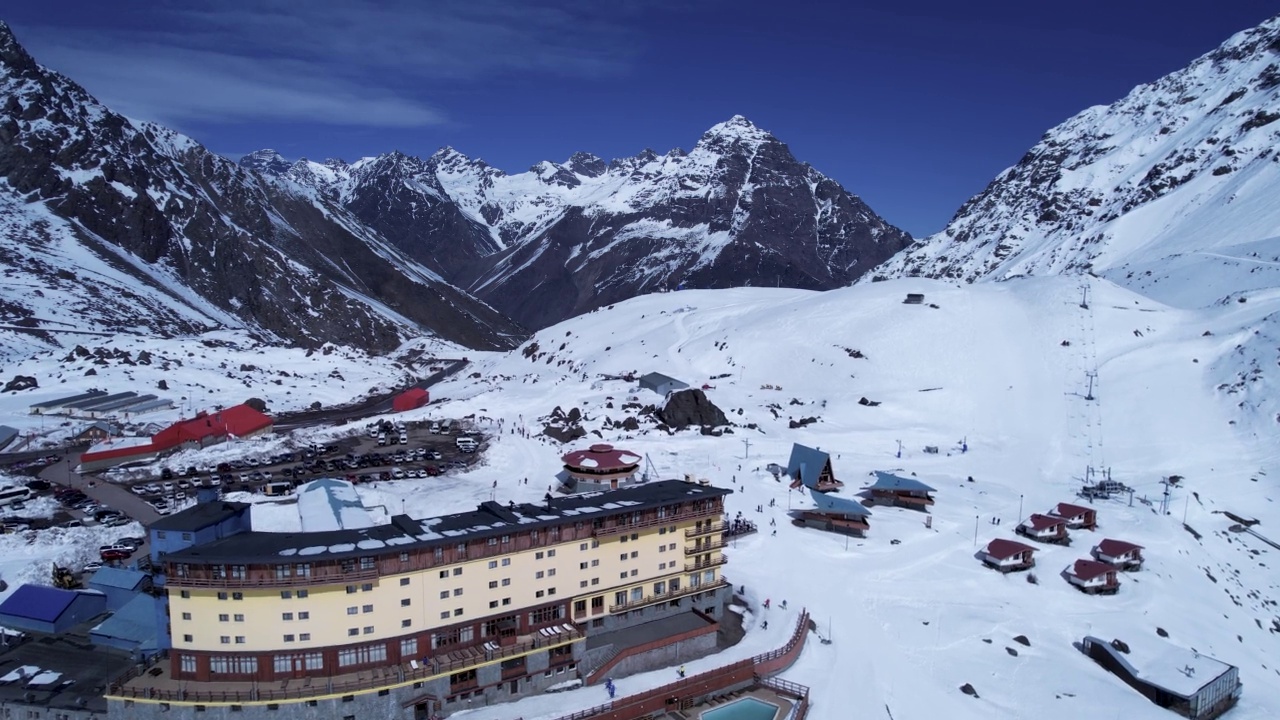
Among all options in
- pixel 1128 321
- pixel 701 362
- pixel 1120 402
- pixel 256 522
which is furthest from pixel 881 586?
pixel 1128 321

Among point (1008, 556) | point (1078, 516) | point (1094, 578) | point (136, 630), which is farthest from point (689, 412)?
point (136, 630)

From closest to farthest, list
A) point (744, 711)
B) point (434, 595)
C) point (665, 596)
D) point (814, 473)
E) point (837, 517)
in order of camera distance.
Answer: point (434, 595) < point (744, 711) < point (665, 596) < point (837, 517) < point (814, 473)

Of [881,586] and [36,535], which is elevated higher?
[36,535]

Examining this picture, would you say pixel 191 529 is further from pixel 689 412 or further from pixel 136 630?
pixel 689 412

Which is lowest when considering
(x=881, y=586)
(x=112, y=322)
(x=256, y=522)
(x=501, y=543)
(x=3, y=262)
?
(x=881, y=586)

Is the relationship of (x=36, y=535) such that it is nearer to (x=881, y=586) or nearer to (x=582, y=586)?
(x=582, y=586)

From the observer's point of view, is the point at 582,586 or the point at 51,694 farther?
the point at 582,586
